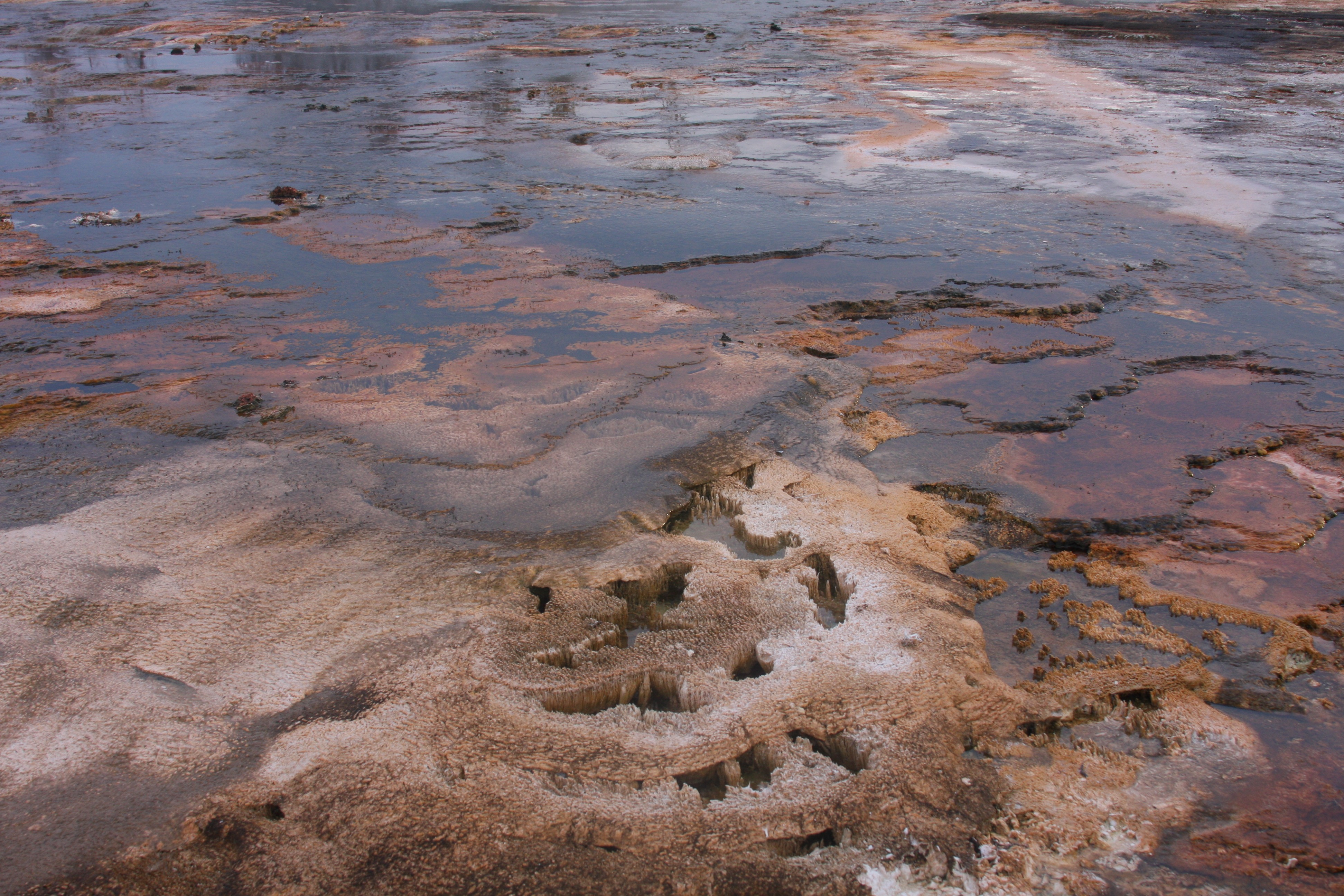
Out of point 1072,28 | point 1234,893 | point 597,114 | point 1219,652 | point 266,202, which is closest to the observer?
point 1234,893

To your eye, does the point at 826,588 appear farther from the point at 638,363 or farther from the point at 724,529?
the point at 638,363

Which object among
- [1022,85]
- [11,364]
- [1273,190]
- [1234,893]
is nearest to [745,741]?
[1234,893]

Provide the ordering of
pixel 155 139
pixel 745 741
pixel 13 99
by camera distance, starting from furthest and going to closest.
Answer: pixel 13 99 < pixel 155 139 < pixel 745 741

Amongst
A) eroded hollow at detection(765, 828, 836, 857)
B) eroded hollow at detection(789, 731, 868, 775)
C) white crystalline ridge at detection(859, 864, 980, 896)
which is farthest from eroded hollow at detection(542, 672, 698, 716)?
white crystalline ridge at detection(859, 864, 980, 896)

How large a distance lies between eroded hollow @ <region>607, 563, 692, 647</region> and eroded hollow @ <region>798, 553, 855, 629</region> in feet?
1.42

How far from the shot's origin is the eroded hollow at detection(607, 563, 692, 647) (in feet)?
9.75

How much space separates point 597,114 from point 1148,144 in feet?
20.3

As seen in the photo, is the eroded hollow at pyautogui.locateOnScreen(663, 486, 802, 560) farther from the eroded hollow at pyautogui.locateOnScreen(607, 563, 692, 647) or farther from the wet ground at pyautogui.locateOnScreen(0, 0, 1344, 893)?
the eroded hollow at pyautogui.locateOnScreen(607, 563, 692, 647)

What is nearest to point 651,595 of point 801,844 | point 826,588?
point 826,588

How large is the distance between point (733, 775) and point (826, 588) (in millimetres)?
960

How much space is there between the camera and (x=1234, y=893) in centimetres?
208

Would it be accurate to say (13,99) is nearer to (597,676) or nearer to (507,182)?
→ (507,182)

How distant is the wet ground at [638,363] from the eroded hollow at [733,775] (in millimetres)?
882

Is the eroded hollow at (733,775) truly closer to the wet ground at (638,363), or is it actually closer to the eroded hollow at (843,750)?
the eroded hollow at (843,750)
